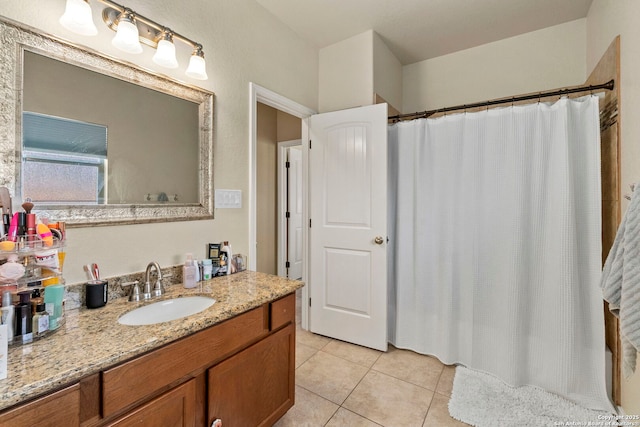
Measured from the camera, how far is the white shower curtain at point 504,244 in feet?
5.80

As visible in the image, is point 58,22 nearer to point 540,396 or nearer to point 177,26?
point 177,26

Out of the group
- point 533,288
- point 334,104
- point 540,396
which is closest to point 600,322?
point 533,288

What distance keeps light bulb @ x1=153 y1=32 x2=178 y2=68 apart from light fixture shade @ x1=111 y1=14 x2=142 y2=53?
0.11 meters

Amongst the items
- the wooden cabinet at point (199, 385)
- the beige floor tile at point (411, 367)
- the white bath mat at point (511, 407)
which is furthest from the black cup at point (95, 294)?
the white bath mat at point (511, 407)

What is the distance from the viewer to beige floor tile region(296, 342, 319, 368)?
2236 mm

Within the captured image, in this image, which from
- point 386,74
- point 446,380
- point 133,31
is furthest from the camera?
point 386,74

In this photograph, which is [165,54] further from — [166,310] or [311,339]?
[311,339]

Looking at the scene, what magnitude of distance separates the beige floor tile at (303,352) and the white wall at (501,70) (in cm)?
253

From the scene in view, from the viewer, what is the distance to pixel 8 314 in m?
0.83

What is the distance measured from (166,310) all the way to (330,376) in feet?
4.13

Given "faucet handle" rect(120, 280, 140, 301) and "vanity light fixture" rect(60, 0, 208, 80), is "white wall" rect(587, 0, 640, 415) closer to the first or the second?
"vanity light fixture" rect(60, 0, 208, 80)

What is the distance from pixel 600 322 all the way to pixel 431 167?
1.39 metres

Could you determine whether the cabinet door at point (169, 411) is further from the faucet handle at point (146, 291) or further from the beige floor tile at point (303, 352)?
the beige floor tile at point (303, 352)

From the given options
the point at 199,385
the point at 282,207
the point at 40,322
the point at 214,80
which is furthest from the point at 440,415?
the point at 282,207
